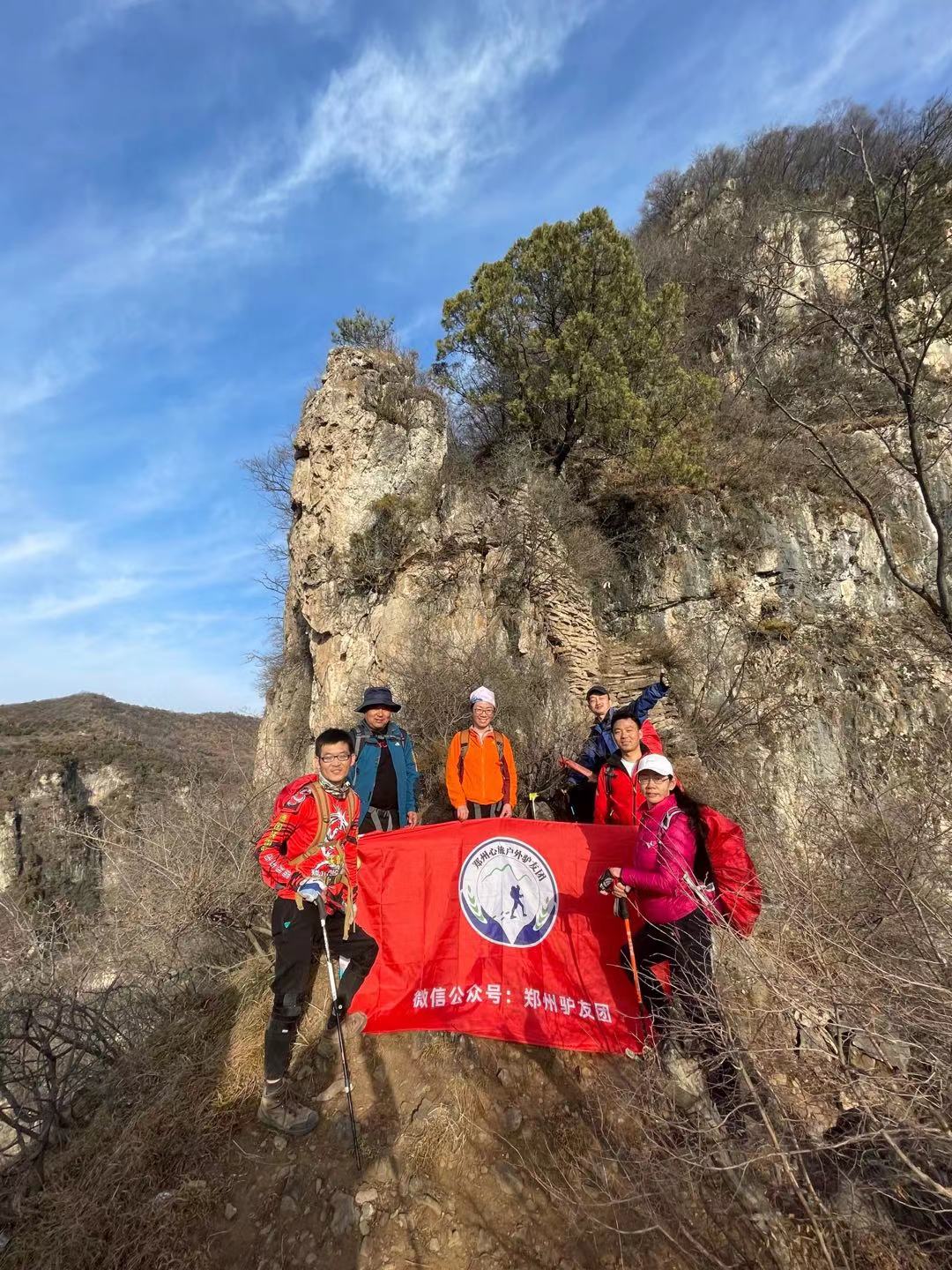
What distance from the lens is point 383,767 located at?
201 inches

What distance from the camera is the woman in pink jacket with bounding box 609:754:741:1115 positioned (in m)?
2.87

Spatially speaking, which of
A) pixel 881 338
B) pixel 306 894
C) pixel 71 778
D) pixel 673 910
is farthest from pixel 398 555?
pixel 71 778

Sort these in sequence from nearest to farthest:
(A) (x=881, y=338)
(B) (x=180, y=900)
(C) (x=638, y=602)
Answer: (B) (x=180, y=900) < (A) (x=881, y=338) < (C) (x=638, y=602)

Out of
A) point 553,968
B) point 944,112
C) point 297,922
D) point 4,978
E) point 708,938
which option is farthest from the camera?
point 4,978

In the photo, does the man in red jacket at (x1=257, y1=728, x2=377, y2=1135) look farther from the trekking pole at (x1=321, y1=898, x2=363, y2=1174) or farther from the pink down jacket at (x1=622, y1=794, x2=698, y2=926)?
the pink down jacket at (x1=622, y1=794, x2=698, y2=926)

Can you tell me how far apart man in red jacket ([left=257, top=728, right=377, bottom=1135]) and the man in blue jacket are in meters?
1.25

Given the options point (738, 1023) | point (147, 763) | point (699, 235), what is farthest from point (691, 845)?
point (147, 763)

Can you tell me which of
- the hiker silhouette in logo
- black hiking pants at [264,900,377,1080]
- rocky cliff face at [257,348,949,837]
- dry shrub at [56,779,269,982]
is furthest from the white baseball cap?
rocky cliff face at [257,348,949,837]

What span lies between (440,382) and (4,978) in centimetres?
1339

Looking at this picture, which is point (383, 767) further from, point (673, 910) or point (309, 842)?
point (673, 910)

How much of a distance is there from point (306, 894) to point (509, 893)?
156cm

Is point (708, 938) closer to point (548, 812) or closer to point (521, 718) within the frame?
point (548, 812)

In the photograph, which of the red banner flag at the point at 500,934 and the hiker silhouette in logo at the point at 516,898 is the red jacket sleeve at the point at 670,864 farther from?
the hiker silhouette in logo at the point at 516,898

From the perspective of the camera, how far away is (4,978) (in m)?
6.80
